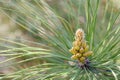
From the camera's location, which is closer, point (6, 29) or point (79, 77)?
point (79, 77)

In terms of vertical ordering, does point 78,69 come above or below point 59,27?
below

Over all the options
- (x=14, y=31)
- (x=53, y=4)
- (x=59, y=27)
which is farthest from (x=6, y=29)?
(x=59, y=27)

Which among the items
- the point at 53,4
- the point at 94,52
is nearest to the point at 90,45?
the point at 94,52

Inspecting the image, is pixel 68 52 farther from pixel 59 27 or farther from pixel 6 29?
pixel 6 29

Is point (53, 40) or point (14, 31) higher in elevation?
point (14, 31)

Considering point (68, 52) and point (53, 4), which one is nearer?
point (68, 52)

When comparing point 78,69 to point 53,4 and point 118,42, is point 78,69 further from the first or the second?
point 53,4

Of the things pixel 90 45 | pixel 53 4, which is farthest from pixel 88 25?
pixel 53 4

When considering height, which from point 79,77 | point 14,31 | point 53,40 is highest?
point 14,31
